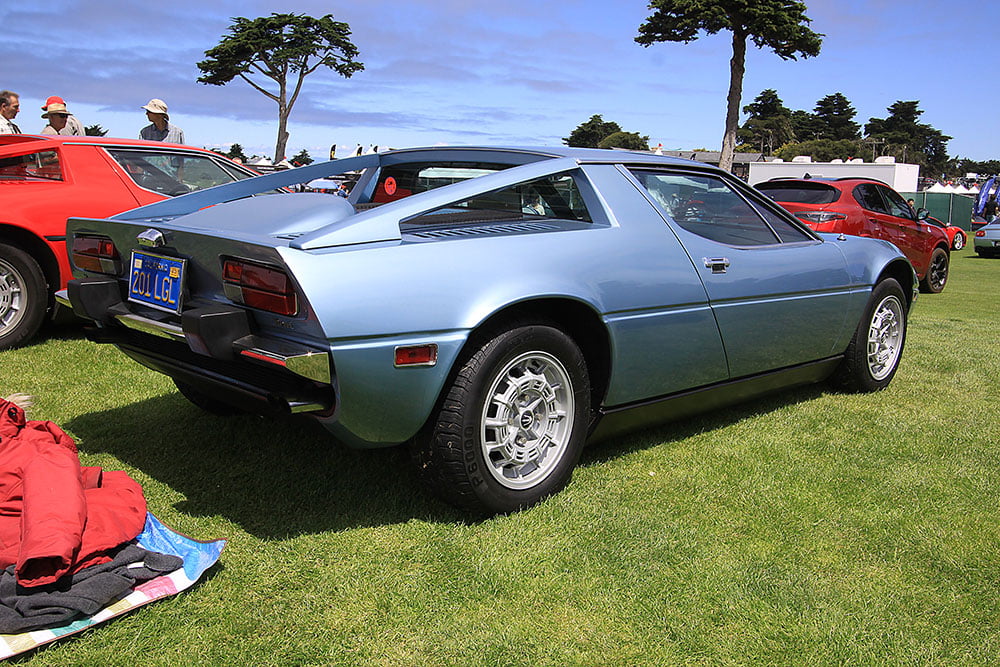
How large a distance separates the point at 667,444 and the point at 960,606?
5.06 feet

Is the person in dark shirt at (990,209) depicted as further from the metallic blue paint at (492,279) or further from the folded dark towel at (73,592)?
the folded dark towel at (73,592)

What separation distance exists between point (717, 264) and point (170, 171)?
4.39 metres

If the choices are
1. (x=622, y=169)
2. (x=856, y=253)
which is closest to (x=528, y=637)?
(x=622, y=169)

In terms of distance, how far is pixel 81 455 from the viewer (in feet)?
11.4

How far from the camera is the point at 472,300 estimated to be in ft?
8.98

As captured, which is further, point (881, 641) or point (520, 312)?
point (520, 312)

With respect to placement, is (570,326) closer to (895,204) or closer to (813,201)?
(813,201)

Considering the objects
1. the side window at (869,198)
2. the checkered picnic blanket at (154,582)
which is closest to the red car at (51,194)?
the checkered picnic blanket at (154,582)

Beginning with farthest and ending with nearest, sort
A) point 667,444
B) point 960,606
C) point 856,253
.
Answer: point 856,253 < point 667,444 < point 960,606

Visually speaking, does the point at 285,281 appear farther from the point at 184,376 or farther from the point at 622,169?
the point at 622,169

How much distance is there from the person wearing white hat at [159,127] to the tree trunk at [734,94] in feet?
79.2

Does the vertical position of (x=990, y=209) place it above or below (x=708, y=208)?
above

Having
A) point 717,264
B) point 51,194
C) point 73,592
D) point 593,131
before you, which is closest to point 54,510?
point 73,592

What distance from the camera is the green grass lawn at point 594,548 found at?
225 cm
